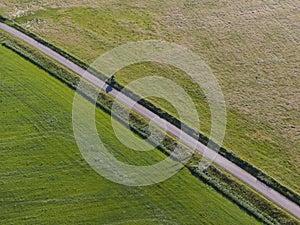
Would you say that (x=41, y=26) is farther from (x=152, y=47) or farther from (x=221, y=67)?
(x=221, y=67)

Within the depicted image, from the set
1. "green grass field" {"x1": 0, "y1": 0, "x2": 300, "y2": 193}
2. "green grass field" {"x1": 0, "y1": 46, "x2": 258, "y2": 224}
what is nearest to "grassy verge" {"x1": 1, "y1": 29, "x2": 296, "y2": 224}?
"green grass field" {"x1": 0, "y1": 46, "x2": 258, "y2": 224}

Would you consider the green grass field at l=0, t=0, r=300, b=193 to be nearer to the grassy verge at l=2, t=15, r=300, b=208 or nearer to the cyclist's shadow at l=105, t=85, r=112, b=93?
the grassy verge at l=2, t=15, r=300, b=208

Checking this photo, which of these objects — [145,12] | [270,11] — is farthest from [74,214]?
[270,11]

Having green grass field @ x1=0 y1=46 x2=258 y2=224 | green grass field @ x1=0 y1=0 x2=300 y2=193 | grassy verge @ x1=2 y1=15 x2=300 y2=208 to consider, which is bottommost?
green grass field @ x1=0 y1=46 x2=258 y2=224

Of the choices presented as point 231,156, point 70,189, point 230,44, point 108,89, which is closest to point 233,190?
point 231,156

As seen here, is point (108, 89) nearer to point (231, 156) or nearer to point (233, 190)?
point (231, 156)
